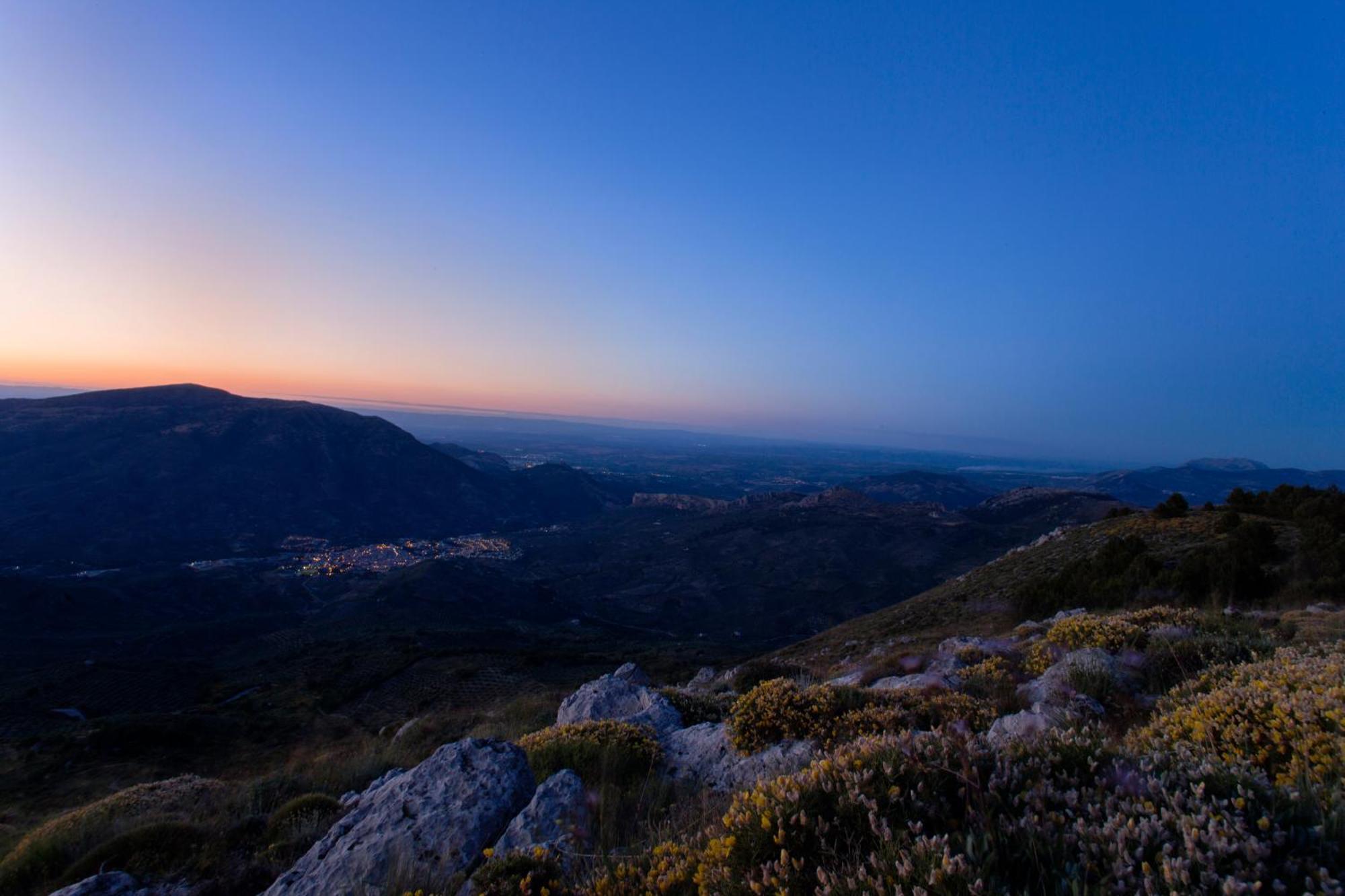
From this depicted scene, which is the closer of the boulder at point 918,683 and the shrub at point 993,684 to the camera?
the shrub at point 993,684

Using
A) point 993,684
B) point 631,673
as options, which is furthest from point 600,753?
point 631,673

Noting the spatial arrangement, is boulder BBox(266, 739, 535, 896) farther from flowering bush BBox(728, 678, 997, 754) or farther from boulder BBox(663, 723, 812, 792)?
flowering bush BBox(728, 678, 997, 754)

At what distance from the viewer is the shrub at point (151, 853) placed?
588cm

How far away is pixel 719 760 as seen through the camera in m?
7.44

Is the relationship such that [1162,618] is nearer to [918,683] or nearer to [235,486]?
[918,683]

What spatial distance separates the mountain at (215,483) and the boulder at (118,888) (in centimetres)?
13175

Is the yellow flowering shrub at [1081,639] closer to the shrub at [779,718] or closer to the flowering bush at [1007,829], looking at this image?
the shrub at [779,718]

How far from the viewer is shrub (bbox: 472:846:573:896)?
398cm

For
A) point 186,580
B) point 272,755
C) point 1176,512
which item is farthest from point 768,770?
point 186,580

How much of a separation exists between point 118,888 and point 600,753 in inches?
186

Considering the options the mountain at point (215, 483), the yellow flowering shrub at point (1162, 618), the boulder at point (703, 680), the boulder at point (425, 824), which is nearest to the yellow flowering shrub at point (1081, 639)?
the yellow flowering shrub at point (1162, 618)

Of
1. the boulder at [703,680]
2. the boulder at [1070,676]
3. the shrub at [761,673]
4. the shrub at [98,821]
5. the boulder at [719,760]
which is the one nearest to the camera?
the boulder at [719,760]

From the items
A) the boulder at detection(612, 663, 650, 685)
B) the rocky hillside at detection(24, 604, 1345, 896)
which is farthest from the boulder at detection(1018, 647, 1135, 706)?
the boulder at detection(612, 663, 650, 685)

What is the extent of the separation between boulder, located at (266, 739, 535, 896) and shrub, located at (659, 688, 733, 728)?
4.47 metres
